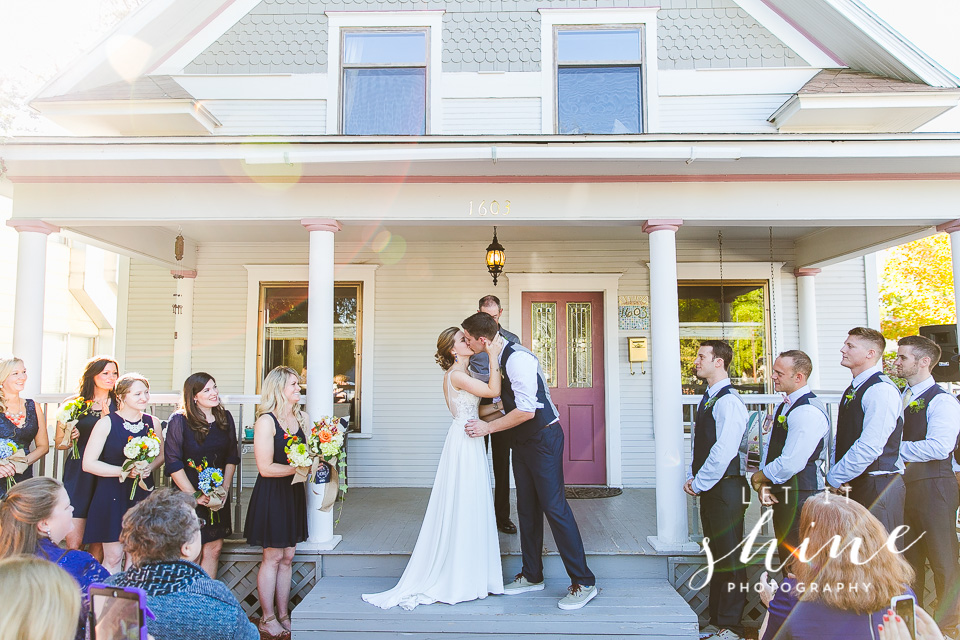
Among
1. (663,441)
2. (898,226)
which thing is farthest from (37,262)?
(898,226)

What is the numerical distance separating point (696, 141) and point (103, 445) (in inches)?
184

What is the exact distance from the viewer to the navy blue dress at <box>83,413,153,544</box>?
392 centimetres

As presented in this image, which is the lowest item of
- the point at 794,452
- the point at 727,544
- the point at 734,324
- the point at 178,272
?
the point at 727,544

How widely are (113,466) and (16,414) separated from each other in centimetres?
78

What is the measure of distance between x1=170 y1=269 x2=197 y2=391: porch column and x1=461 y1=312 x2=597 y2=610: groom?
480cm

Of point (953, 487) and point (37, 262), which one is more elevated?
point (37, 262)

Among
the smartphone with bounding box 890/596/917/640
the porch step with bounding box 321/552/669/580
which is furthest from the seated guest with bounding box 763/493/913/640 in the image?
the porch step with bounding box 321/552/669/580

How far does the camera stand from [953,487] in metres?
4.04

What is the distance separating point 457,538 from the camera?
4117mm

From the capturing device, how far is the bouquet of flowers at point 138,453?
383 cm

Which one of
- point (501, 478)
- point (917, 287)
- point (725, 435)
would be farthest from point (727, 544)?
point (917, 287)

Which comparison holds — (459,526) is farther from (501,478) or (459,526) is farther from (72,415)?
(72,415)

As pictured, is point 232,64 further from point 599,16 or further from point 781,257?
point 781,257

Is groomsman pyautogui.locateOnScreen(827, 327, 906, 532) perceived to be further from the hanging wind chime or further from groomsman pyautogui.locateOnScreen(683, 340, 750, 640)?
the hanging wind chime
